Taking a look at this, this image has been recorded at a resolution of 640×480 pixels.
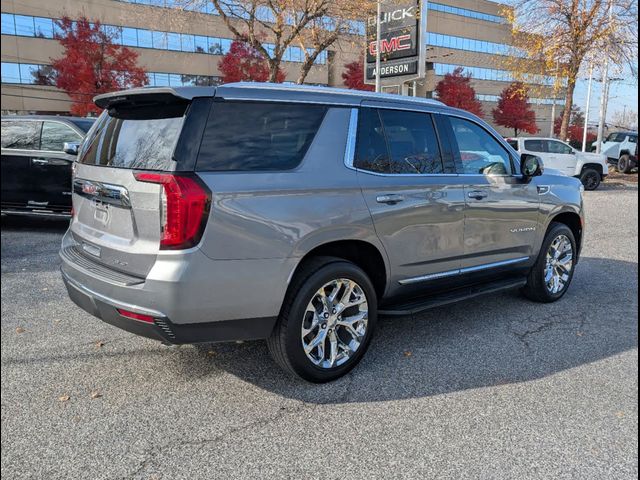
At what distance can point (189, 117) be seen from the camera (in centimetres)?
294

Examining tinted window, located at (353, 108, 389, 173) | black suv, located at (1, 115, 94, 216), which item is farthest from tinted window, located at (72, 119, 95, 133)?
tinted window, located at (353, 108, 389, 173)

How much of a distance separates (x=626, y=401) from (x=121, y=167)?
3.60m

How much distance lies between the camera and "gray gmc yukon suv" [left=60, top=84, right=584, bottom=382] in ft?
9.41

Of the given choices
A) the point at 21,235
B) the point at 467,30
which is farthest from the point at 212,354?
the point at 467,30

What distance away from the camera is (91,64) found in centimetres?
3228

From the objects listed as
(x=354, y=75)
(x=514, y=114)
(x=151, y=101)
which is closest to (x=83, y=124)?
(x=151, y=101)

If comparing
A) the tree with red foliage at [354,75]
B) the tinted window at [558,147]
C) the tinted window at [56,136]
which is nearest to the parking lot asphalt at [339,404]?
the tinted window at [56,136]

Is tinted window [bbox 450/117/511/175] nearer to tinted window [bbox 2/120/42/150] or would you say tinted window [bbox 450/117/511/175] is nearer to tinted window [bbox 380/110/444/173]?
tinted window [bbox 380/110/444/173]

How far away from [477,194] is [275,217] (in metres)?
2.12

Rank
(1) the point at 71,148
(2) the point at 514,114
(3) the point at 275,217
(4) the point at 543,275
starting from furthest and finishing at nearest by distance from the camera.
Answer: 1. (2) the point at 514,114
2. (1) the point at 71,148
3. (4) the point at 543,275
4. (3) the point at 275,217

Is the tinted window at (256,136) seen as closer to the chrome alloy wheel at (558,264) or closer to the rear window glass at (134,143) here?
the rear window glass at (134,143)

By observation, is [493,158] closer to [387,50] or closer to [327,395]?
[327,395]

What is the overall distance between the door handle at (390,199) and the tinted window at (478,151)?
0.93m

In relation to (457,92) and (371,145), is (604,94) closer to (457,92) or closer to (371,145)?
(457,92)
